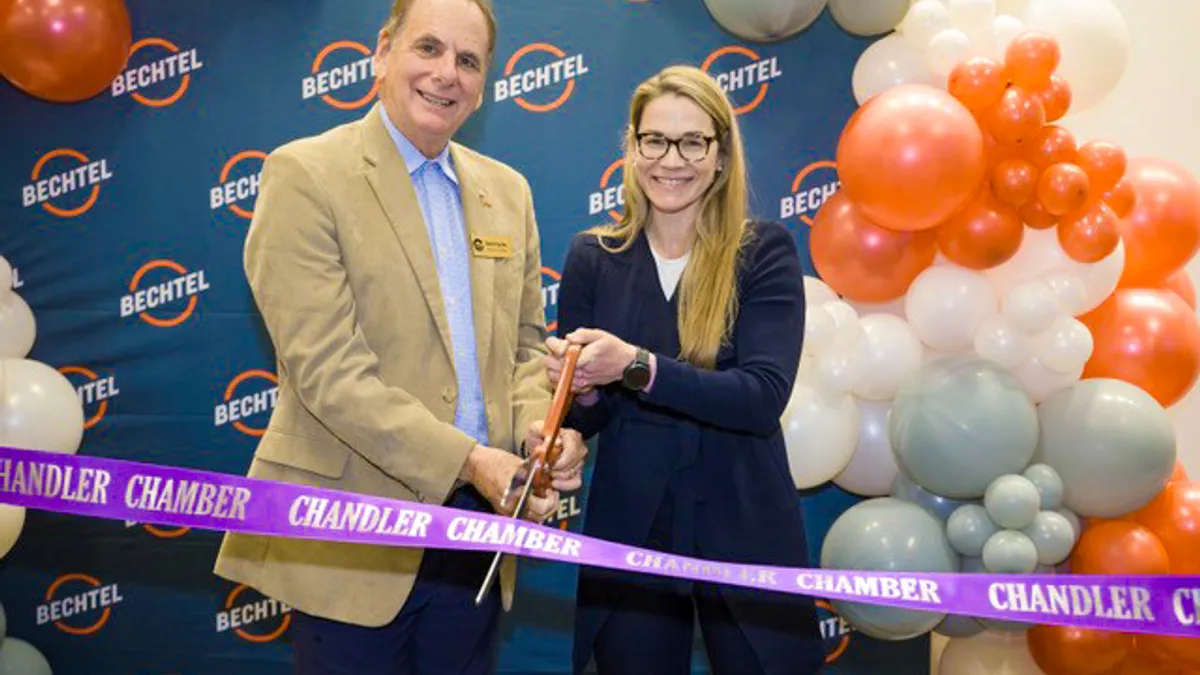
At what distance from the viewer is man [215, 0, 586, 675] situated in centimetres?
196

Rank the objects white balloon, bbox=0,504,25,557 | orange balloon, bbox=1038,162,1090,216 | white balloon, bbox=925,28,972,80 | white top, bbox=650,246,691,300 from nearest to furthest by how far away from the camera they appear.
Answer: white top, bbox=650,246,691,300 → orange balloon, bbox=1038,162,1090,216 → white balloon, bbox=925,28,972,80 → white balloon, bbox=0,504,25,557

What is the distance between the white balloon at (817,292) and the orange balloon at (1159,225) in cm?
90

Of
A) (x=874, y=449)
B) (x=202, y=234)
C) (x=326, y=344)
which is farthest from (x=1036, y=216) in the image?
(x=202, y=234)

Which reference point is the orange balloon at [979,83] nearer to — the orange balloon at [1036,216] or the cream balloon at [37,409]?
the orange balloon at [1036,216]

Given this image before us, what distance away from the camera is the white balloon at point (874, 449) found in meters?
3.42

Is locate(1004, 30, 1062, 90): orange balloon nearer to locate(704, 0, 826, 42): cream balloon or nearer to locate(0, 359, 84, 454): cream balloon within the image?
locate(704, 0, 826, 42): cream balloon

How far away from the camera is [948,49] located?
3.19 m

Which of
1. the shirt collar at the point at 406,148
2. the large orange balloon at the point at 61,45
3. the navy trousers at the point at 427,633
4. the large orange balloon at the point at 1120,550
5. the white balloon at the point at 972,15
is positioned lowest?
the large orange balloon at the point at 1120,550

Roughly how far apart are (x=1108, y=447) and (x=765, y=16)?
1.69 metres

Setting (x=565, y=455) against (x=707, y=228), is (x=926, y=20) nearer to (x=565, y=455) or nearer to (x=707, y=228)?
(x=707, y=228)

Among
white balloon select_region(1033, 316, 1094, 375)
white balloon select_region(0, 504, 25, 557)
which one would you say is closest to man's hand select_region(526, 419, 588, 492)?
white balloon select_region(1033, 316, 1094, 375)

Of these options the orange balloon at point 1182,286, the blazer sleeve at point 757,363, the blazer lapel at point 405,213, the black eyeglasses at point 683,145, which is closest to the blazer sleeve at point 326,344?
the blazer lapel at point 405,213

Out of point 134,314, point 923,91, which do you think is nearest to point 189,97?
point 134,314

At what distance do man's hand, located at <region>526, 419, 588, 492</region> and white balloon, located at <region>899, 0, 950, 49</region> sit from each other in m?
1.87
